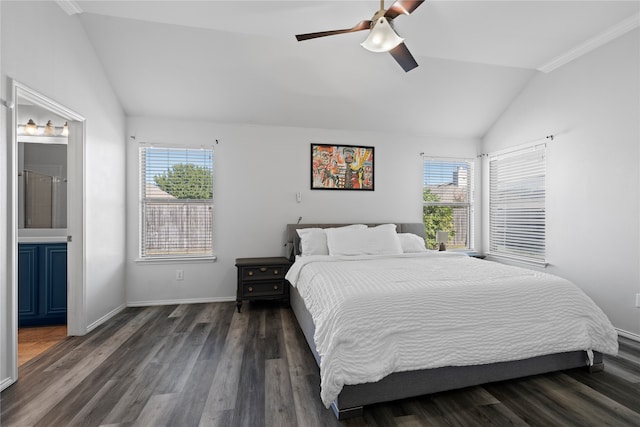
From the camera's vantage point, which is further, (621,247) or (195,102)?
(195,102)

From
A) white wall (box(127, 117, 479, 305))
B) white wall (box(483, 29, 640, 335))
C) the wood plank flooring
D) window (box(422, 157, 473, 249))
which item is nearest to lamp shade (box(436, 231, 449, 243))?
window (box(422, 157, 473, 249))

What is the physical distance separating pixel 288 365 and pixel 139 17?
3372 mm

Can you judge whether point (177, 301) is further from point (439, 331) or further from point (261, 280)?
point (439, 331)

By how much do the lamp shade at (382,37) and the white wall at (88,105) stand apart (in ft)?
8.22

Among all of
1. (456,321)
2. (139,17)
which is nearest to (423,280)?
(456,321)

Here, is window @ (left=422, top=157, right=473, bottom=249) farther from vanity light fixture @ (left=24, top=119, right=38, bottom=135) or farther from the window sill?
vanity light fixture @ (left=24, top=119, right=38, bottom=135)

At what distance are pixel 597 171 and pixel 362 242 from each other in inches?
102

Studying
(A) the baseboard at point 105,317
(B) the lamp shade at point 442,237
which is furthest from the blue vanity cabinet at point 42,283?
(B) the lamp shade at point 442,237

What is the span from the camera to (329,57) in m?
3.35

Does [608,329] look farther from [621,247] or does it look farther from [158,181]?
[158,181]

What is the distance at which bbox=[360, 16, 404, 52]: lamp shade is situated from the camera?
6.62 ft

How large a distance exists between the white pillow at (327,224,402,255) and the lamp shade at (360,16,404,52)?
210 centimetres

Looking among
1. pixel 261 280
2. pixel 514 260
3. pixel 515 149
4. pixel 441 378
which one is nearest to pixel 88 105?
pixel 261 280

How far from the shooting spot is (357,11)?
2.66 m
